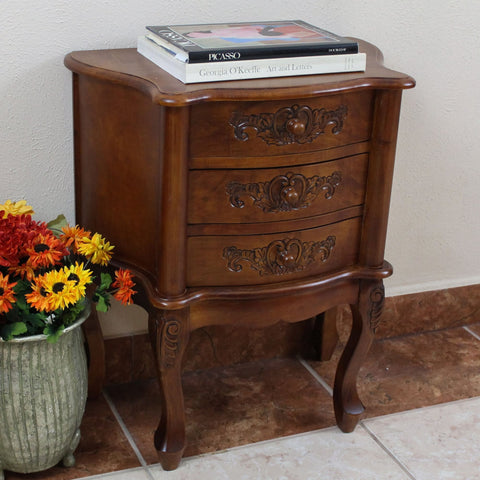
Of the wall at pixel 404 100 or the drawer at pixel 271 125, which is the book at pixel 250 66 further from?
the wall at pixel 404 100

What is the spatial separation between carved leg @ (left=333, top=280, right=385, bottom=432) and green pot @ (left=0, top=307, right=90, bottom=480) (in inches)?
21.7

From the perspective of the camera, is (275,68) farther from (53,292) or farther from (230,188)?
(53,292)

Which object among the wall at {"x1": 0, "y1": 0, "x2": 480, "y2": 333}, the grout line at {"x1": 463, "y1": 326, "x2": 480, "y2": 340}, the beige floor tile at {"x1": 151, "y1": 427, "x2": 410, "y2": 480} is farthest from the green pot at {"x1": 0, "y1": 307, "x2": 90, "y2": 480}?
the grout line at {"x1": 463, "y1": 326, "x2": 480, "y2": 340}

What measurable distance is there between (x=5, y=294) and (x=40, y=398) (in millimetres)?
242

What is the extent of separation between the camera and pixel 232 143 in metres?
1.39

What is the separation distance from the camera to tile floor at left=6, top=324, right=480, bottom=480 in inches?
65.3

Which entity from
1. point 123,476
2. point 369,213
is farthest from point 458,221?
point 123,476

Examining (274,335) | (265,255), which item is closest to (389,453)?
(274,335)

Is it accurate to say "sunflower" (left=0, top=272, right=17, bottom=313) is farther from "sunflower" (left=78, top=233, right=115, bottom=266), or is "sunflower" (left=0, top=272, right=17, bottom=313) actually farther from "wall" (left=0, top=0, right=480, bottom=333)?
"wall" (left=0, top=0, right=480, bottom=333)

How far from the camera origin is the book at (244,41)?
137cm

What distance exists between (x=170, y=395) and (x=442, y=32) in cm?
107

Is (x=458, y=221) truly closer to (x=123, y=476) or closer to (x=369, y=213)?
(x=369, y=213)

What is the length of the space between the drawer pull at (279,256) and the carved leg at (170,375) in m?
0.14

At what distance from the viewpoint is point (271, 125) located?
4.58 feet
